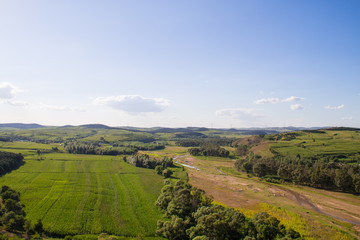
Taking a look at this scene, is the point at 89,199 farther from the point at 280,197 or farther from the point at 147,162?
the point at 280,197

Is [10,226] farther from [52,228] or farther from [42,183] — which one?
[42,183]

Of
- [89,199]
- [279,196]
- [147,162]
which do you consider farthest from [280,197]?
[147,162]

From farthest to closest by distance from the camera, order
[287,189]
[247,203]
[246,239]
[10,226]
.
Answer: [287,189] → [247,203] → [10,226] → [246,239]

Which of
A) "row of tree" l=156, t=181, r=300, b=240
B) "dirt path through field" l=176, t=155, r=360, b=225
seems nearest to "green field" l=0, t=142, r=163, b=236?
"row of tree" l=156, t=181, r=300, b=240

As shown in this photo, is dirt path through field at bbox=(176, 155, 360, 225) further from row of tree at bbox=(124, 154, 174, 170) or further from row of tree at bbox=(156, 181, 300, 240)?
row of tree at bbox=(124, 154, 174, 170)

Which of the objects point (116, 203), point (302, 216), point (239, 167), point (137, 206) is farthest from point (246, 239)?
point (239, 167)

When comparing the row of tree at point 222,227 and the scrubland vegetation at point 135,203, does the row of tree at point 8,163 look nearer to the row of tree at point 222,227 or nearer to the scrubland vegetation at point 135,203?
the scrubland vegetation at point 135,203

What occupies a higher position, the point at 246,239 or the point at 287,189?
the point at 246,239
